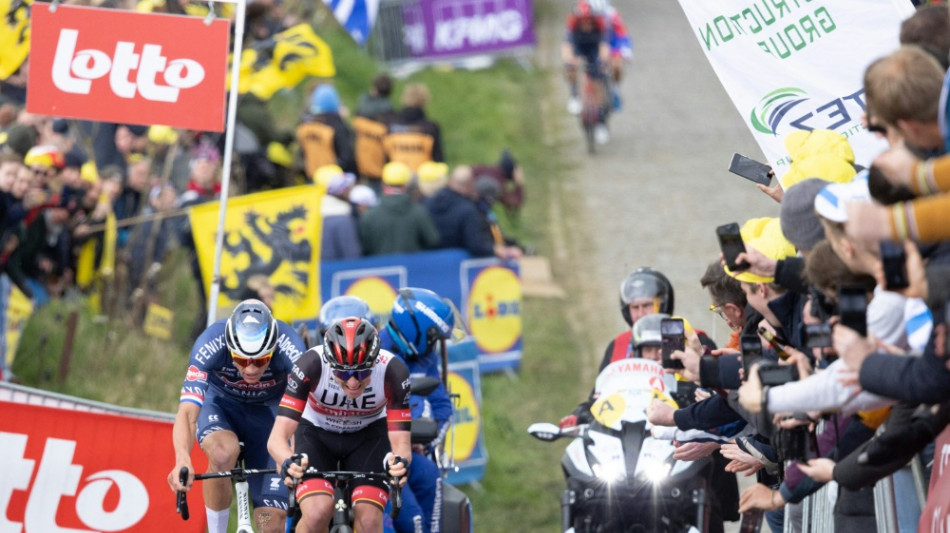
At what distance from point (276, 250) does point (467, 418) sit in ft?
7.47

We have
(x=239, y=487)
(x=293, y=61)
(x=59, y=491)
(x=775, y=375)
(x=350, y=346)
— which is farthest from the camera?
(x=293, y=61)

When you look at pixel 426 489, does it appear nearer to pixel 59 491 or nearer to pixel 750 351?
pixel 59 491

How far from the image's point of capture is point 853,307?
523 centimetres

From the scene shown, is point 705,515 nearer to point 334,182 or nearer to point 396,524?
point 396,524

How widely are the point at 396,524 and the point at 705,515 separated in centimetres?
190

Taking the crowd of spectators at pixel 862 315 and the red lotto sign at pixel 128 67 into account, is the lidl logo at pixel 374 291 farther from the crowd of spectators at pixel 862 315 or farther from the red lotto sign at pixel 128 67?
the crowd of spectators at pixel 862 315

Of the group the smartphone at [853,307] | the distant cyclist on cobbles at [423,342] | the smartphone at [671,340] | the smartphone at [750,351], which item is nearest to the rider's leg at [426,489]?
the distant cyclist on cobbles at [423,342]

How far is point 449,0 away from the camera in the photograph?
2817 centimetres

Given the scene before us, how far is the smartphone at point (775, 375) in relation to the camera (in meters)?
5.66

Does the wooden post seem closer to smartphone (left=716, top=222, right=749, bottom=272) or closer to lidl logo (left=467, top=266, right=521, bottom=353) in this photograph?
lidl logo (left=467, top=266, right=521, bottom=353)

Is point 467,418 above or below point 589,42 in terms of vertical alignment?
below

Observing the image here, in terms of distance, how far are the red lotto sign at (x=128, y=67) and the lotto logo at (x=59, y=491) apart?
7.95 ft

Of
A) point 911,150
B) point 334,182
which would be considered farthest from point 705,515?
point 334,182

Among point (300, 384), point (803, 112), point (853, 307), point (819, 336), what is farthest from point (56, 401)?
point (853, 307)
